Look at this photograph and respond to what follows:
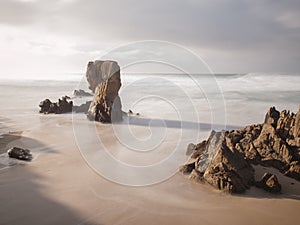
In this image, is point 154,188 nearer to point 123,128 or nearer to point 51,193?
point 51,193

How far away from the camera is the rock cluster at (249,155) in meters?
5.30

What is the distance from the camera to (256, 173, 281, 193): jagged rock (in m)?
5.12

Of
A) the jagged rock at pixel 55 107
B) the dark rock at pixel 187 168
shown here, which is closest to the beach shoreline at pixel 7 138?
the jagged rock at pixel 55 107

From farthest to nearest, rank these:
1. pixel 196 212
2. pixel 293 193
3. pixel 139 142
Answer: pixel 139 142, pixel 293 193, pixel 196 212

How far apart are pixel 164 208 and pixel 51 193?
2546mm

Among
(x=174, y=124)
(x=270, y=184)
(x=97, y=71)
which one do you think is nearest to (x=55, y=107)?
(x=97, y=71)

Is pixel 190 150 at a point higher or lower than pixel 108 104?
lower

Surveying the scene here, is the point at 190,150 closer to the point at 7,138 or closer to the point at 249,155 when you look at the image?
the point at 249,155

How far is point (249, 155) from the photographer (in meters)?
6.60

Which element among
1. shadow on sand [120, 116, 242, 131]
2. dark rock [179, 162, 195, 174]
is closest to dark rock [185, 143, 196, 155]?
dark rock [179, 162, 195, 174]

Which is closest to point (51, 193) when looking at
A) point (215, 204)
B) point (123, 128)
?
point (215, 204)

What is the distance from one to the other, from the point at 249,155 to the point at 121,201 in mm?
3879

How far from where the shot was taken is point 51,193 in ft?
17.0

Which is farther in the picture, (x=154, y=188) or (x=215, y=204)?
(x=154, y=188)
